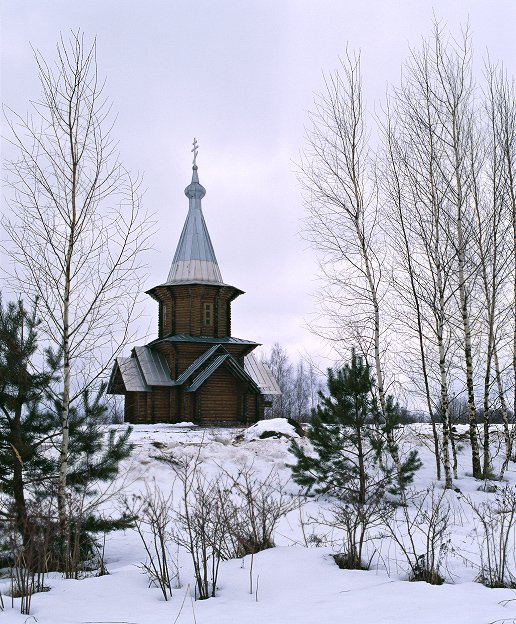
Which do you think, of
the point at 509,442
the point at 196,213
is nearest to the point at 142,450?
the point at 509,442

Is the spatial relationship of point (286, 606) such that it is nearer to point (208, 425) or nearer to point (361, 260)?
point (361, 260)

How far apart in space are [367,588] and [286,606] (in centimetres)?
88

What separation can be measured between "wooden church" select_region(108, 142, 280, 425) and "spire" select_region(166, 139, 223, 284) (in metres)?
0.05

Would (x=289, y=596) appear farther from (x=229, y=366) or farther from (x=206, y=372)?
(x=229, y=366)

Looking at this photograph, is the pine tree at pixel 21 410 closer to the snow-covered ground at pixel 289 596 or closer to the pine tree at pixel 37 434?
the pine tree at pixel 37 434

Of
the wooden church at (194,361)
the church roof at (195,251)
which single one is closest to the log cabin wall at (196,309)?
the wooden church at (194,361)

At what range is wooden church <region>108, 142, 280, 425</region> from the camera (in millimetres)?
25969

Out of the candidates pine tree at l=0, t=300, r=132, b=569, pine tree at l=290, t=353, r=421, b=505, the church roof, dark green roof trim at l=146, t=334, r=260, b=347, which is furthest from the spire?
pine tree at l=0, t=300, r=132, b=569

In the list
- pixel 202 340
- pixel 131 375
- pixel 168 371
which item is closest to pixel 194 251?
pixel 202 340

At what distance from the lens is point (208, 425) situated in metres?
25.2

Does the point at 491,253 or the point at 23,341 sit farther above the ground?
the point at 491,253

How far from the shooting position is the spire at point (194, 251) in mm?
28031

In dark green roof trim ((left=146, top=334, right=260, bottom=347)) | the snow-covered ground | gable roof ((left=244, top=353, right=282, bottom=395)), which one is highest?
dark green roof trim ((left=146, top=334, right=260, bottom=347))

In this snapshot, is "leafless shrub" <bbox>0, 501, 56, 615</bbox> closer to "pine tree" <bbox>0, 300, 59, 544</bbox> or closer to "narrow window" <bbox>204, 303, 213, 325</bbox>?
"pine tree" <bbox>0, 300, 59, 544</bbox>
